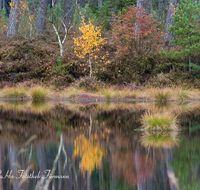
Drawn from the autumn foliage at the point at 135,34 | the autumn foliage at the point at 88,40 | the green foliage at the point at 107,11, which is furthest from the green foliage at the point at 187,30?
the green foliage at the point at 107,11

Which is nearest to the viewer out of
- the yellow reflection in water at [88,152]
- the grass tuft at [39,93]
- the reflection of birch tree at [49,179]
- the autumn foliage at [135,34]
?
the reflection of birch tree at [49,179]

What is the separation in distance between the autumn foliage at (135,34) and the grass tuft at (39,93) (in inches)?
242

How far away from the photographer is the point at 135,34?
24.7 meters

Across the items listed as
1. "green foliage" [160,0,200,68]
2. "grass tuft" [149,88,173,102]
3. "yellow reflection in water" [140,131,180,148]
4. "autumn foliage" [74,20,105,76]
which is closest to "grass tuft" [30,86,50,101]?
"autumn foliage" [74,20,105,76]

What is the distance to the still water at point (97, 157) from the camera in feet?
17.2

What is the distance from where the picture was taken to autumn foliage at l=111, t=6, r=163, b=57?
2475 cm

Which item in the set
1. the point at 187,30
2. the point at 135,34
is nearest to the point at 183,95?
the point at 187,30

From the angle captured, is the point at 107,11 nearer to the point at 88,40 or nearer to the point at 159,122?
the point at 88,40

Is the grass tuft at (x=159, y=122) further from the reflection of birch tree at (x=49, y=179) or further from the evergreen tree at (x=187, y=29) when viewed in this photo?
the evergreen tree at (x=187, y=29)

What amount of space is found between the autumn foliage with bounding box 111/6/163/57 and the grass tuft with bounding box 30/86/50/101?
6138 millimetres

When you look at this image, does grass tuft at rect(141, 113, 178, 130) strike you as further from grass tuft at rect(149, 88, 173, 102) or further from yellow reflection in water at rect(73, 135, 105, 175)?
grass tuft at rect(149, 88, 173, 102)

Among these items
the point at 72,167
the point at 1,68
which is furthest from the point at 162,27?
the point at 72,167

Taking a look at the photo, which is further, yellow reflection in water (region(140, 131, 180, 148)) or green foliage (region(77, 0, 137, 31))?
green foliage (region(77, 0, 137, 31))

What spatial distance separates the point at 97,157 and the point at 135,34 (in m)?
18.8
